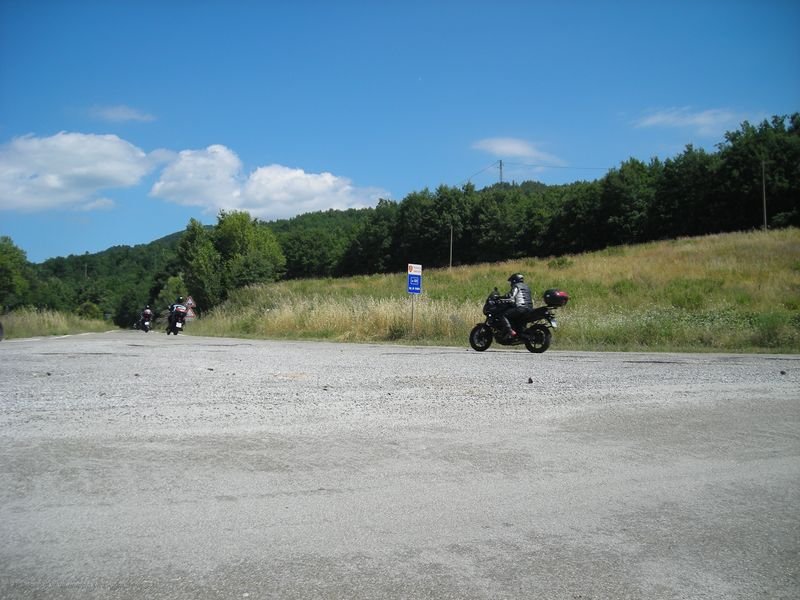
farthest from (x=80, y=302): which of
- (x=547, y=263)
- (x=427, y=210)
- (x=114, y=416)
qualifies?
(x=114, y=416)

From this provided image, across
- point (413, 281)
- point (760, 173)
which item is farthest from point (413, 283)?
point (760, 173)

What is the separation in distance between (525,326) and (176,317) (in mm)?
17176

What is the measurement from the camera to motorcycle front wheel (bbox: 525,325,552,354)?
14.8m

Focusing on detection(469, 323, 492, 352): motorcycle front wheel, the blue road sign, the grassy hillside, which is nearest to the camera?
detection(469, 323, 492, 352): motorcycle front wheel

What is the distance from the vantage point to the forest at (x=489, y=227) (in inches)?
2168

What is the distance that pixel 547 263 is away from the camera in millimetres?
41750

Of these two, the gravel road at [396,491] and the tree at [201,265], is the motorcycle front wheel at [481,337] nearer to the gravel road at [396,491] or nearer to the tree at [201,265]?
the gravel road at [396,491]

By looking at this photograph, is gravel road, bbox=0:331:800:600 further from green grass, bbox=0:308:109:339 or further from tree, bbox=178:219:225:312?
tree, bbox=178:219:225:312

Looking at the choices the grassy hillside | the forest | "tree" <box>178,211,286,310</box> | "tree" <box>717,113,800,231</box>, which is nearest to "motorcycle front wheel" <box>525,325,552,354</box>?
the grassy hillside

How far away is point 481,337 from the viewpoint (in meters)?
15.6

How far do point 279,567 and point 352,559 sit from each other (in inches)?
15.6

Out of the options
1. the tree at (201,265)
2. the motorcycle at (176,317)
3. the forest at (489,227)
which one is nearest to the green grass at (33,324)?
the motorcycle at (176,317)

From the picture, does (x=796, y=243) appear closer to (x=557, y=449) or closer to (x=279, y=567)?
(x=557, y=449)

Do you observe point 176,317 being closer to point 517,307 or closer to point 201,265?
point 517,307
